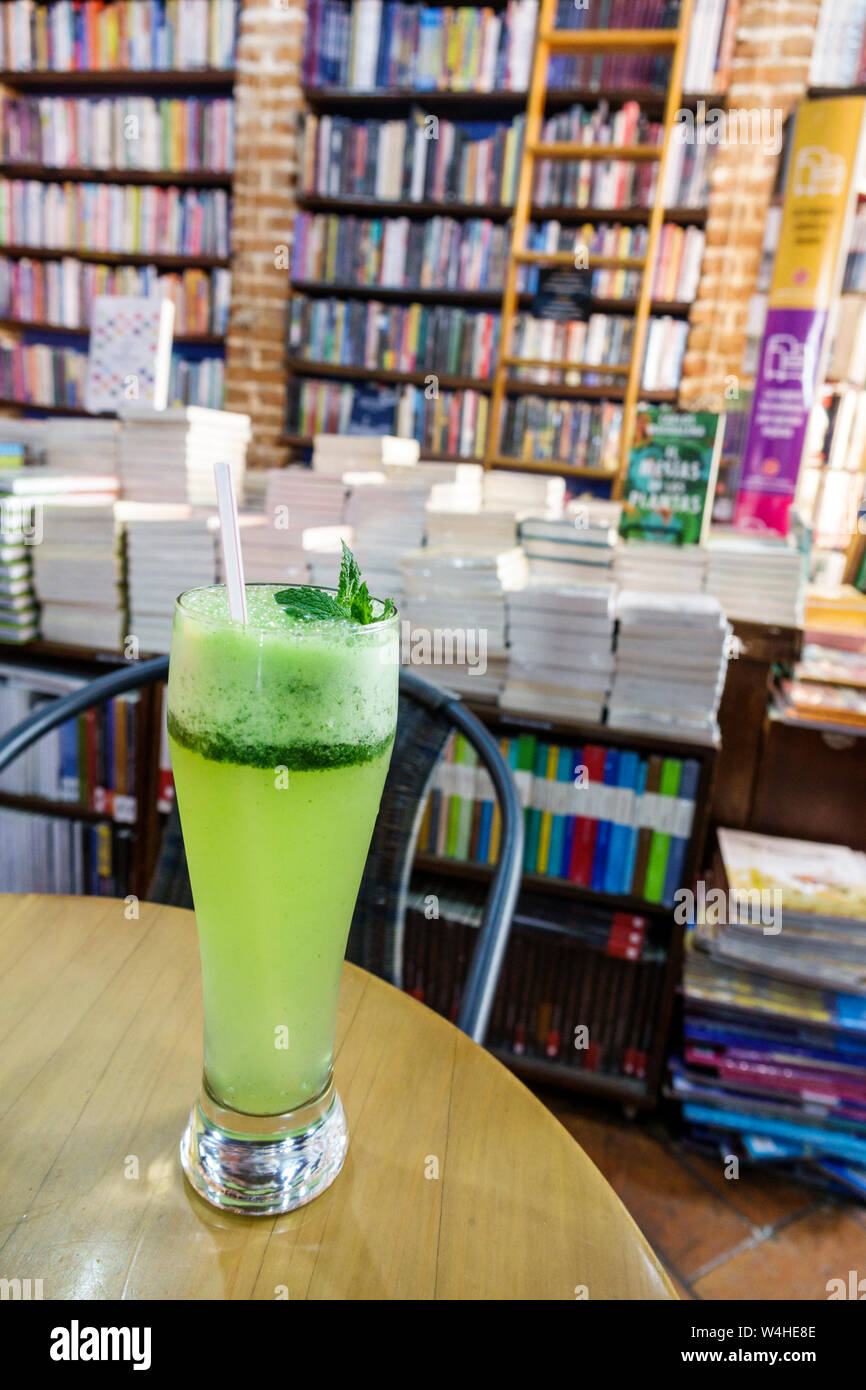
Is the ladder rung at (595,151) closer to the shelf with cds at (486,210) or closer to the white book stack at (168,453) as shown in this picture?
the shelf with cds at (486,210)

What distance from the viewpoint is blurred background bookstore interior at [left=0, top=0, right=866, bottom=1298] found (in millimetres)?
1858

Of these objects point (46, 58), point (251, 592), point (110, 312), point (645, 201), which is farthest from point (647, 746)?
point (46, 58)

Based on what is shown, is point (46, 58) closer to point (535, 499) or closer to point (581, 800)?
point (535, 499)

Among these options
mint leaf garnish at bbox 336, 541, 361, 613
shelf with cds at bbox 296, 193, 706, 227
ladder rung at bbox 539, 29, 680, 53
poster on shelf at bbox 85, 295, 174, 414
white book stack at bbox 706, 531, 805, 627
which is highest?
ladder rung at bbox 539, 29, 680, 53

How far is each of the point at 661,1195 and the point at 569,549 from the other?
1365 mm

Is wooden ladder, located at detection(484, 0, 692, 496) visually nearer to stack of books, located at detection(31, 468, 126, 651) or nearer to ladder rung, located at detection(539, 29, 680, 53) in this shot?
ladder rung, located at detection(539, 29, 680, 53)

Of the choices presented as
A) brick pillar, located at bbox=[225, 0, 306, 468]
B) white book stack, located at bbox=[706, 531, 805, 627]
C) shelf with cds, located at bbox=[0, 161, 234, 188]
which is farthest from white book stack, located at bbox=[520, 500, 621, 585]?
shelf with cds, located at bbox=[0, 161, 234, 188]

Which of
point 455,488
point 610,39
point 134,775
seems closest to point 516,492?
point 455,488

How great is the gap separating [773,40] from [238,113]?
2.24m

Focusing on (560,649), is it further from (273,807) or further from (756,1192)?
(273,807)

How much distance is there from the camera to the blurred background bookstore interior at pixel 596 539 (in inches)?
73.2

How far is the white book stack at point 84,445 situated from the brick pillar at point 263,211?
84.0 inches

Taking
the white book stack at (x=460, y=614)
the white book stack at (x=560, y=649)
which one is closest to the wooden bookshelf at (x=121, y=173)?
the white book stack at (x=460, y=614)

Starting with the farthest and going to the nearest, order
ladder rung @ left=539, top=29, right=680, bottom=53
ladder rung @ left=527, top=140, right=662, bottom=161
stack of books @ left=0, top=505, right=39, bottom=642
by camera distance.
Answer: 1. ladder rung @ left=527, top=140, right=662, bottom=161
2. ladder rung @ left=539, top=29, right=680, bottom=53
3. stack of books @ left=0, top=505, right=39, bottom=642
